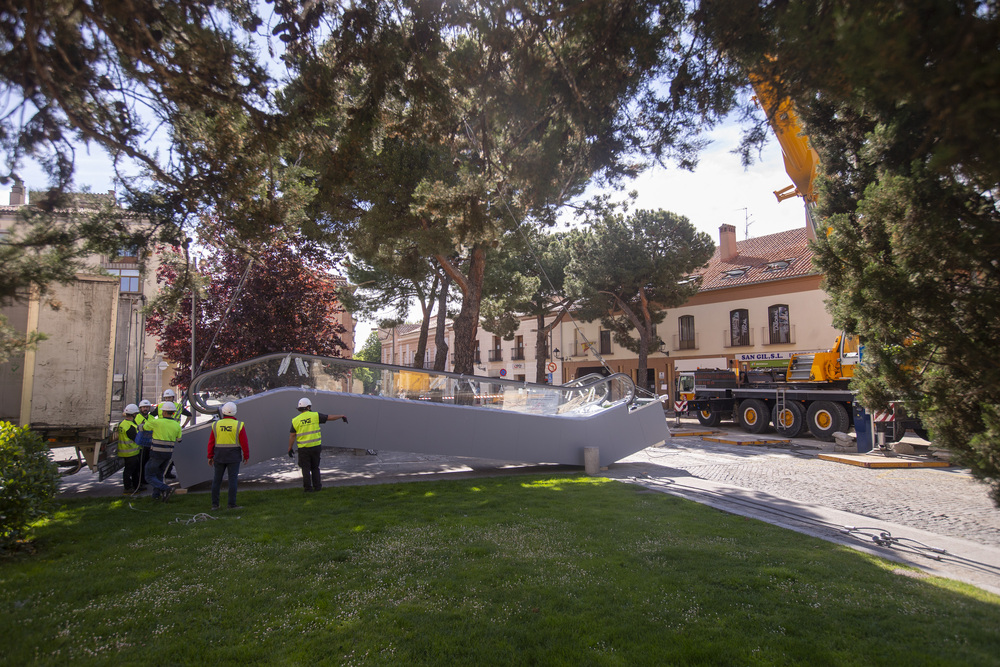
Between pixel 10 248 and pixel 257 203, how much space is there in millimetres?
2274

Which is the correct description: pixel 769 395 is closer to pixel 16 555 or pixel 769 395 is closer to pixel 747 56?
pixel 747 56

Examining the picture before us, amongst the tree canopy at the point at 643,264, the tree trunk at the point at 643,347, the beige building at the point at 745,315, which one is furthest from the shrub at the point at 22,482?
the tree trunk at the point at 643,347

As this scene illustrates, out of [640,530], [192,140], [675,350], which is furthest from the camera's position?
[675,350]

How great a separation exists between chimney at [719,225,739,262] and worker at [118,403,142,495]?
3541cm

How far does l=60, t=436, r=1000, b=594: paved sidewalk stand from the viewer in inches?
254

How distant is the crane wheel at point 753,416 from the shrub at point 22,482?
19.6 m

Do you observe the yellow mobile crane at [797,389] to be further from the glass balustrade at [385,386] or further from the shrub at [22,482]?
the shrub at [22,482]

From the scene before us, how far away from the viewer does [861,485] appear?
10.4 m

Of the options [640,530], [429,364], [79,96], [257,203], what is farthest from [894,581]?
[429,364]

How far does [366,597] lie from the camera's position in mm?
4625

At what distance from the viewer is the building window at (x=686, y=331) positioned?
36.7 meters

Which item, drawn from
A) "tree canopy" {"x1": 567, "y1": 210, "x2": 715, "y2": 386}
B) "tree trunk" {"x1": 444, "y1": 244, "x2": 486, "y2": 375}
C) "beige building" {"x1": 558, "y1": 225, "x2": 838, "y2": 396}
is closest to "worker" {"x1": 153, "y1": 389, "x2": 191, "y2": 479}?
"tree trunk" {"x1": 444, "y1": 244, "x2": 486, "y2": 375}

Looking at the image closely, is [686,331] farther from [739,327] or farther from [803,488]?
[803,488]

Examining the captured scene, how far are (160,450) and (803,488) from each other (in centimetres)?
1039
